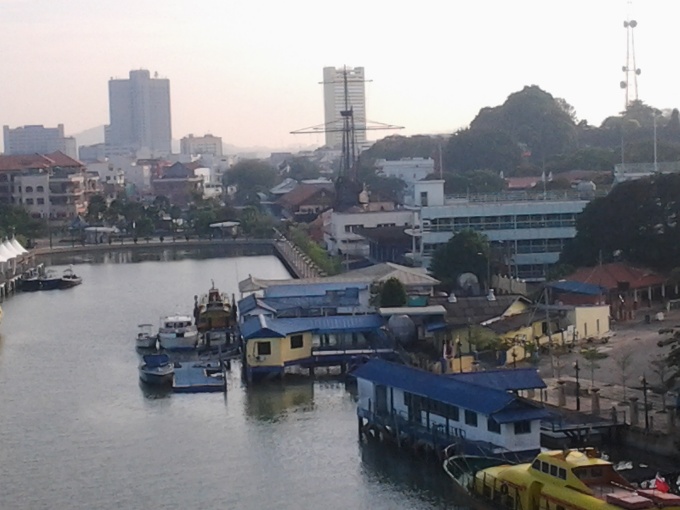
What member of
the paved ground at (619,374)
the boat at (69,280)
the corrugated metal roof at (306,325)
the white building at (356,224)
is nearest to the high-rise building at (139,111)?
the white building at (356,224)

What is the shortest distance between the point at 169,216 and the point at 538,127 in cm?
1325

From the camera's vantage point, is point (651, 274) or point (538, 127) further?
point (538, 127)

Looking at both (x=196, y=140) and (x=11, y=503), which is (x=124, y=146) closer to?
(x=196, y=140)

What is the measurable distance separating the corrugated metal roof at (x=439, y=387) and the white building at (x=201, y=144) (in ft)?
245

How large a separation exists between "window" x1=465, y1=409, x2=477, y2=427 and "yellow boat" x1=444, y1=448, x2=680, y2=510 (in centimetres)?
81

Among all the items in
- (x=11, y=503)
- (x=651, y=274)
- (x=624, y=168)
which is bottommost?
(x=11, y=503)

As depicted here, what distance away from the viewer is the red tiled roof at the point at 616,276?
15.7 meters

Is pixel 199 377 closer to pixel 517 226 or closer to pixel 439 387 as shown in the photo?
pixel 439 387

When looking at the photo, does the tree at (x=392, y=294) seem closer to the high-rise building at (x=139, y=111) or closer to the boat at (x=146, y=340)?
the boat at (x=146, y=340)

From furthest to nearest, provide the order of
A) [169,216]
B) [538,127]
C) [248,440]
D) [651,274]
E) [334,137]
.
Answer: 1. [334,137]
2. [538,127]
3. [169,216]
4. [651,274]
5. [248,440]

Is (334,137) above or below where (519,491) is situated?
above

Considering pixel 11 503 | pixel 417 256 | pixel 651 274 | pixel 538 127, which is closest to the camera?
pixel 11 503

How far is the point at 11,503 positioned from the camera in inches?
360

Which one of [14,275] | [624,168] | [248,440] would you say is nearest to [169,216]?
[14,275]
